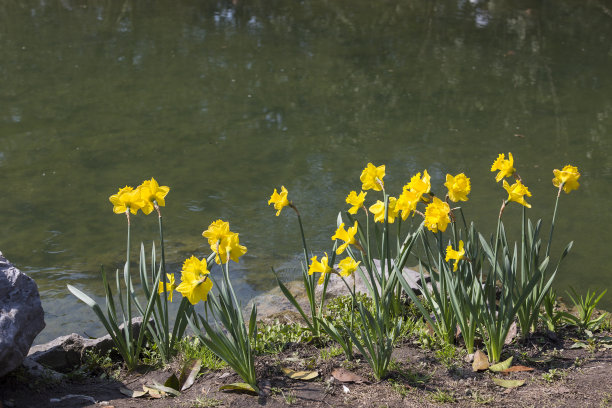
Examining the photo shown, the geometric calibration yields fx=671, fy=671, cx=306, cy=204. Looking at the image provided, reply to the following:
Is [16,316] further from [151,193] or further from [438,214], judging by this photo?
[438,214]

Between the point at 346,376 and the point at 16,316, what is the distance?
4.42 feet

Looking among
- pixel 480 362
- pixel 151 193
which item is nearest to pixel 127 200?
pixel 151 193

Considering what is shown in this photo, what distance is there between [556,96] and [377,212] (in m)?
6.11

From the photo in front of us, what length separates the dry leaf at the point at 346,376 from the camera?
2.73 m

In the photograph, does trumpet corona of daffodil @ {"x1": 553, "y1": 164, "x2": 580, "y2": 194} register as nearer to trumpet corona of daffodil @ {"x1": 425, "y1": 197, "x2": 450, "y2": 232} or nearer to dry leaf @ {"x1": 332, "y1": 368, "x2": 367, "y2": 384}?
trumpet corona of daffodil @ {"x1": 425, "y1": 197, "x2": 450, "y2": 232}

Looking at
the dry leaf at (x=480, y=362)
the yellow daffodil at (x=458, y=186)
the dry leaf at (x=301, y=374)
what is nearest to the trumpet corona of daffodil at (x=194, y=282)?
the dry leaf at (x=301, y=374)

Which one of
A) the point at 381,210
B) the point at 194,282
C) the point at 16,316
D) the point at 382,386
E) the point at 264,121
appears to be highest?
the point at 264,121

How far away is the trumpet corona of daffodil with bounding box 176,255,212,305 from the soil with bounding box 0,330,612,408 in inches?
16.0

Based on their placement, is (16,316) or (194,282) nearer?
(194,282)

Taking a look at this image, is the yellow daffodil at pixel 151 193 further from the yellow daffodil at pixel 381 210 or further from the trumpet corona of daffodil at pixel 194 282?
the yellow daffodil at pixel 381 210

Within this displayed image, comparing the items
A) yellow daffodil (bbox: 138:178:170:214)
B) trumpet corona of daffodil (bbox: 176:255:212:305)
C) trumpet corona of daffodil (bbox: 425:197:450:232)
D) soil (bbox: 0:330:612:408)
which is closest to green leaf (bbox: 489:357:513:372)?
soil (bbox: 0:330:612:408)

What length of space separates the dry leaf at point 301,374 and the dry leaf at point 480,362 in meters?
0.68

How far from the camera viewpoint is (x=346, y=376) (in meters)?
2.75

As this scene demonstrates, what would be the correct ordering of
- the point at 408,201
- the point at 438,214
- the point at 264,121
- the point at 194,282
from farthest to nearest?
the point at 264,121, the point at 408,201, the point at 438,214, the point at 194,282
